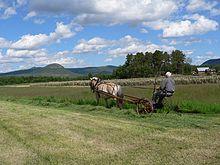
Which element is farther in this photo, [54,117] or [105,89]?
[105,89]

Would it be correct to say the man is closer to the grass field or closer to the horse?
the grass field

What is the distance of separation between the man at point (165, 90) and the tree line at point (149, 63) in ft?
257

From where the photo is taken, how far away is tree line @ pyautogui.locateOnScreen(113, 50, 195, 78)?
325ft

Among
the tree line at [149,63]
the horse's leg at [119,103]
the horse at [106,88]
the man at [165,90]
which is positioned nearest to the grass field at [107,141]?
the man at [165,90]

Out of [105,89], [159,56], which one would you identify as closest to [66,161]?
[105,89]

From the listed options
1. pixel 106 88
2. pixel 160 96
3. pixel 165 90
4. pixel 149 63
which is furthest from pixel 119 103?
pixel 149 63

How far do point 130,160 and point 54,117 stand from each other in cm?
811

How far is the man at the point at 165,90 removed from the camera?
18641 mm

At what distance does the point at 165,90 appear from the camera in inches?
738

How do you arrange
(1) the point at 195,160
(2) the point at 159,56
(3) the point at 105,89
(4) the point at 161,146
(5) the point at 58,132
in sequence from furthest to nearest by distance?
(2) the point at 159,56
(3) the point at 105,89
(5) the point at 58,132
(4) the point at 161,146
(1) the point at 195,160

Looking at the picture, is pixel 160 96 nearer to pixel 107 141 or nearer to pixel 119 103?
pixel 119 103

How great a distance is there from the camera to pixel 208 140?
35.9ft

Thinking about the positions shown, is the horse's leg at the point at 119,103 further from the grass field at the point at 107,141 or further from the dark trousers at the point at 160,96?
the grass field at the point at 107,141

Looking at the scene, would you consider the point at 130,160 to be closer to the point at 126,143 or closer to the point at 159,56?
the point at 126,143
